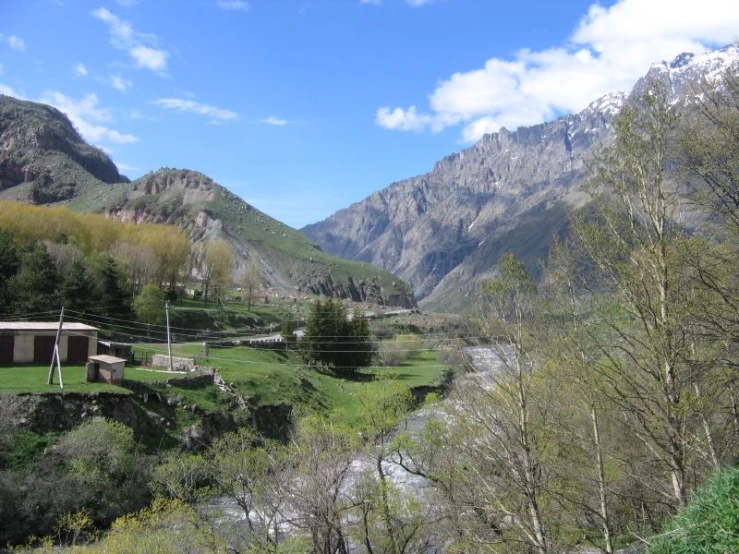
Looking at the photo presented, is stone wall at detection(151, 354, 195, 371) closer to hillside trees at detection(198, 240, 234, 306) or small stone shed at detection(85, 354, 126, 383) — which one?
small stone shed at detection(85, 354, 126, 383)

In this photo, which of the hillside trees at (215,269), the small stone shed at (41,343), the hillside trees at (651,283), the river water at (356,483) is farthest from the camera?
the hillside trees at (215,269)

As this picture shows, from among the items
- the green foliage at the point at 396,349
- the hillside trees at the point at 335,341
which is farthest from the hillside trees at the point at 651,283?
the green foliage at the point at 396,349

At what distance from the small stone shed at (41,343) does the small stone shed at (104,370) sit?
219 inches

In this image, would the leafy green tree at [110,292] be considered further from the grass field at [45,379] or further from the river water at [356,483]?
the river water at [356,483]

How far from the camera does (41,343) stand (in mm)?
44031

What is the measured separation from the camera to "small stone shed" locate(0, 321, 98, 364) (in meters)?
42.7

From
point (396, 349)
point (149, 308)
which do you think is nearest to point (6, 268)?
point (149, 308)

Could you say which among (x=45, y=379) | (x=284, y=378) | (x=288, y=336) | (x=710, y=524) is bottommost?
(x=284, y=378)

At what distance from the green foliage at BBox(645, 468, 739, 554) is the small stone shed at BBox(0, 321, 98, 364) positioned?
145 feet

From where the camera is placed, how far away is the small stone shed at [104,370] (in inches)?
1551

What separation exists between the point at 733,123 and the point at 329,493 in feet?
52.8

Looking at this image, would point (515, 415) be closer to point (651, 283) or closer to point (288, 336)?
point (651, 283)

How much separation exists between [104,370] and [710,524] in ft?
128

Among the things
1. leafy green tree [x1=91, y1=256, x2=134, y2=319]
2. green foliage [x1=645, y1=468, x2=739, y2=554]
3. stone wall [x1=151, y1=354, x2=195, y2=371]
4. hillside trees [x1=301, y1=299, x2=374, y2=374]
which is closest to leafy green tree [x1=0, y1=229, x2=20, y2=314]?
leafy green tree [x1=91, y1=256, x2=134, y2=319]
